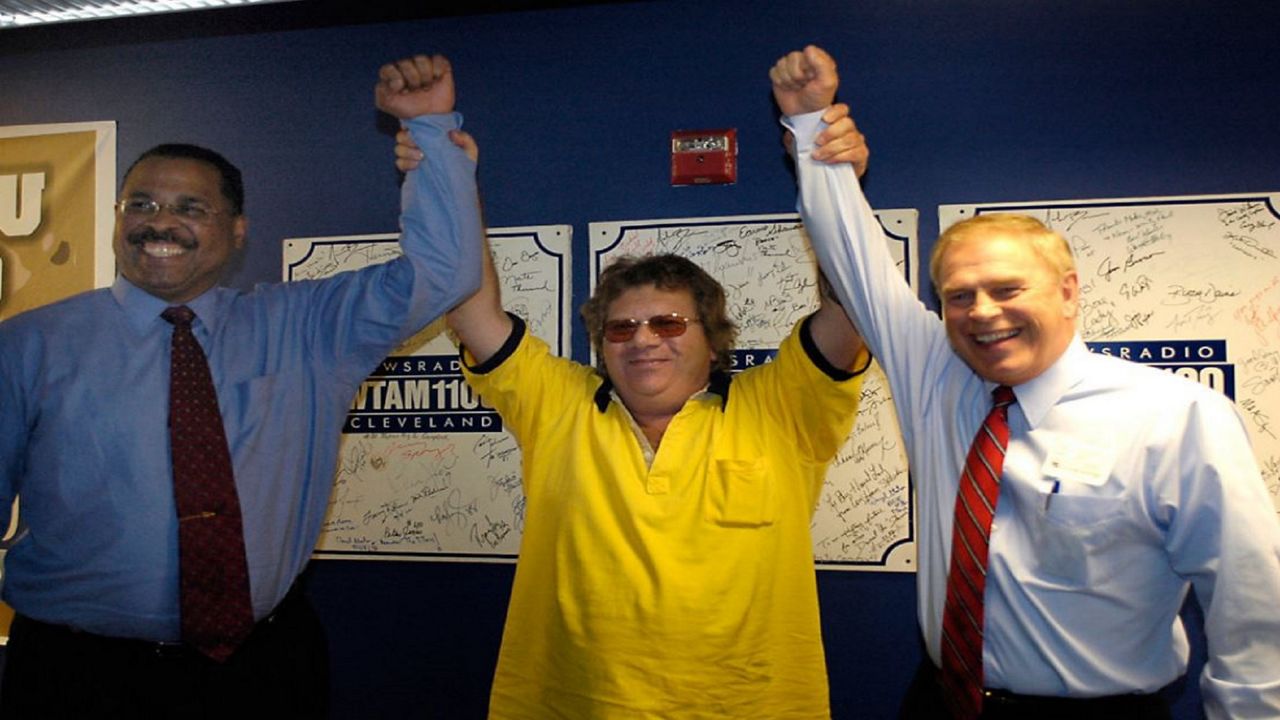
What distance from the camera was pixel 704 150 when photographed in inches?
107

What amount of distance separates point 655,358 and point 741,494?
0.35 metres

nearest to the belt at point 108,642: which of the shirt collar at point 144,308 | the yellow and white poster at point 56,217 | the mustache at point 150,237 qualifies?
the shirt collar at point 144,308

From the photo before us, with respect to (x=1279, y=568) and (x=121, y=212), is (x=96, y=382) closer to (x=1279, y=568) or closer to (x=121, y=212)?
(x=121, y=212)

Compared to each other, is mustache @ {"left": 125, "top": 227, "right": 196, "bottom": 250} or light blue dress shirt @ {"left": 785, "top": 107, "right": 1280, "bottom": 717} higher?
mustache @ {"left": 125, "top": 227, "right": 196, "bottom": 250}

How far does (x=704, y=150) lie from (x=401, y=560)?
1.65 meters

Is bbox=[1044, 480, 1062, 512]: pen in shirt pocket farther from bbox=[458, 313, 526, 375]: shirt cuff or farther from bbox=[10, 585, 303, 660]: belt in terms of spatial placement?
bbox=[10, 585, 303, 660]: belt

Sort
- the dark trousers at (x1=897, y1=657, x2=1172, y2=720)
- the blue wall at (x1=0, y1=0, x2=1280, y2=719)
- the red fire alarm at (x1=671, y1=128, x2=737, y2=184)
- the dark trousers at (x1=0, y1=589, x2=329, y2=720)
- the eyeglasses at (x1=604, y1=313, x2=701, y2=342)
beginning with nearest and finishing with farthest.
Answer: the dark trousers at (x1=897, y1=657, x2=1172, y2=720) → the dark trousers at (x1=0, y1=589, x2=329, y2=720) → the eyeglasses at (x1=604, y1=313, x2=701, y2=342) → the blue wall at (x1=0, y1=0, x2=1280, y2=719) → the red fire alarm at (x1=671, y1=128, x2=737, y2=184)

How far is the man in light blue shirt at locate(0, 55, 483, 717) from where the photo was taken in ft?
5.60

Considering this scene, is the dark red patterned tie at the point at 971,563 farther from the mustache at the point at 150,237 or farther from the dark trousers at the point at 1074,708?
the mustache at the point at 150,237

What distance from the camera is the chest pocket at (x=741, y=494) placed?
70.2 inches

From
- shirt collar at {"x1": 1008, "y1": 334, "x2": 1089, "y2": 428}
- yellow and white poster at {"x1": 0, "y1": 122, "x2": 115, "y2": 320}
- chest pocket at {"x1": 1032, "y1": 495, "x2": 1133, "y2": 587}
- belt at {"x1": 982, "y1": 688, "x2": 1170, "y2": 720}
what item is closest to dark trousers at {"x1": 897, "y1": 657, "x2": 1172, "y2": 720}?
belt at {"x1": 982, "y1": 688, "x2": 1170, "y2": 720}

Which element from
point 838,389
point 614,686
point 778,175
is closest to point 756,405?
point 838,389

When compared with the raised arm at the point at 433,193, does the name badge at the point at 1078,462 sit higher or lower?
lower

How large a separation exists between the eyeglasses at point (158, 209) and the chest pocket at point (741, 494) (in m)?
1.22
